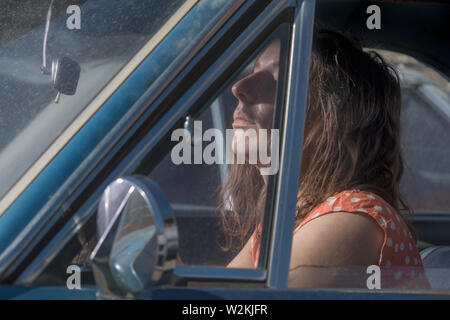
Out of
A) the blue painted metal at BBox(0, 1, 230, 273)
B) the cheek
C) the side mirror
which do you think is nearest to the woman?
the cheek

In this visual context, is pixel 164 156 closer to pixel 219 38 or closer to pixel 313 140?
pixel 219 38

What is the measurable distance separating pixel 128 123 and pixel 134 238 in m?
0.30

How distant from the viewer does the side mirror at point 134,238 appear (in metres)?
1.04

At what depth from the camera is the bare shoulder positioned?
4.86 feet

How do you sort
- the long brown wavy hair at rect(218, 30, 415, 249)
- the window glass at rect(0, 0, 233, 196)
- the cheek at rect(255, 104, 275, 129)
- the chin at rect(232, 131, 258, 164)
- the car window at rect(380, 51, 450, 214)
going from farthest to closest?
the car window at rect(380, 51, 450, 214), the long brown wavy hair at rect(218, 30, 415, 249), the chin at rect(232, 131, 258, 164), the cheek at rect(255, 104, 275, 129), the window glass at rect(0, 0, 233, 196)

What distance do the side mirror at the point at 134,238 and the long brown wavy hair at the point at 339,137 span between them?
600mm

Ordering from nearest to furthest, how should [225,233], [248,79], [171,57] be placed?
[171,57] → [248,79] → [225,233]

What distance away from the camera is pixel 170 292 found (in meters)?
1.21

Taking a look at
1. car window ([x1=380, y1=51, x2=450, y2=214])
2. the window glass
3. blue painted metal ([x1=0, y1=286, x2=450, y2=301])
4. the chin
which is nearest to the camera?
blue painted metal ([x1=0, y1=286, x2=450, y2=301])

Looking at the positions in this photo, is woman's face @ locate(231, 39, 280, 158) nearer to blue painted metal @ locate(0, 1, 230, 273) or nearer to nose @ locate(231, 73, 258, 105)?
nose @ locate(231, 73, 258, 105)

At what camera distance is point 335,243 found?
152 centimetres
